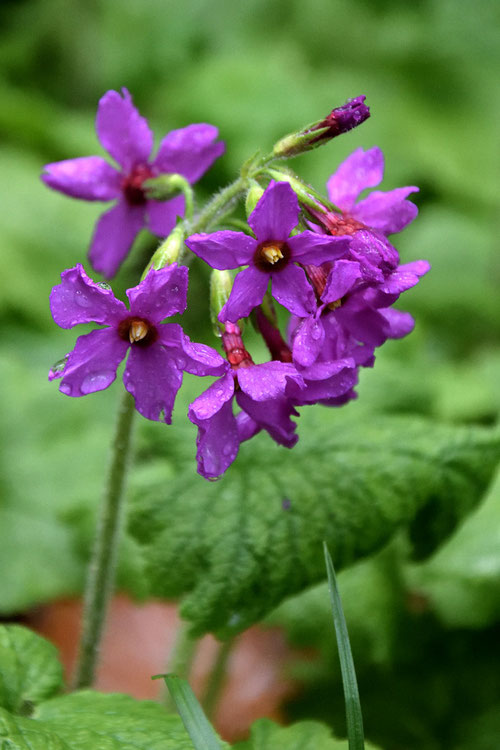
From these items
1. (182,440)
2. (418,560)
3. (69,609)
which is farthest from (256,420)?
(69,609)

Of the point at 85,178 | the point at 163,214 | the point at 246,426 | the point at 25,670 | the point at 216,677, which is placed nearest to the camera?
the point at 246,426

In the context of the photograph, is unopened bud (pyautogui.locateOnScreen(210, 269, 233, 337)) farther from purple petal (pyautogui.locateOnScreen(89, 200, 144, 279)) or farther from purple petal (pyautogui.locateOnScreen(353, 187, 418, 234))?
purple petal (pyautogui.locateOnScreen(89, 200, 144, 279))

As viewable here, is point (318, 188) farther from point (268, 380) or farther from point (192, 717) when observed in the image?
point (192, 717)

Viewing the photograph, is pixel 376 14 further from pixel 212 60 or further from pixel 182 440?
pixel 182 440

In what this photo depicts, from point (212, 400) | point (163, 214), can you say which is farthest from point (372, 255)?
point (163, 214)

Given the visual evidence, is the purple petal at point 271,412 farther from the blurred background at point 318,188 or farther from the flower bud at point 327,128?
the blurred background at point 318,188

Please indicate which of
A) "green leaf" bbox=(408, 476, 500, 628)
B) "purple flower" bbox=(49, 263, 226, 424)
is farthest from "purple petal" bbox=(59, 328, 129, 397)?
"green leaf" bbox=(408, 476, 500, 628)

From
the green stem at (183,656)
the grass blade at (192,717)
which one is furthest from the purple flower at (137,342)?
the green stem at (183,656)
